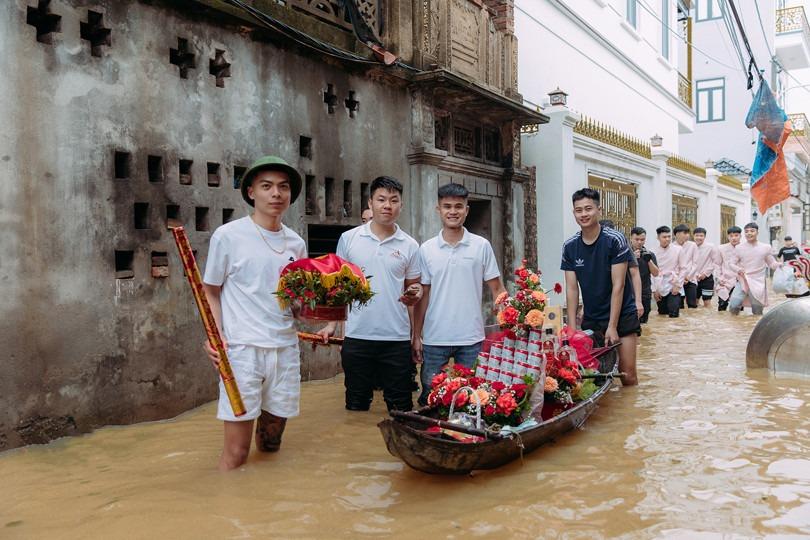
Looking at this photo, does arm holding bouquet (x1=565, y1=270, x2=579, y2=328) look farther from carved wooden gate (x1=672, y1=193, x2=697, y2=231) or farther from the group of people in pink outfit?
carved wooden gate (x1=672, y1=193, x2=697, y2=231)

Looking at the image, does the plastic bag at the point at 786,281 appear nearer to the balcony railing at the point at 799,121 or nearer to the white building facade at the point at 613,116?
the white building facade at the point at 613,116

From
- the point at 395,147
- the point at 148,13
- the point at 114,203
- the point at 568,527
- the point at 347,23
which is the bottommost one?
the point at 568,527

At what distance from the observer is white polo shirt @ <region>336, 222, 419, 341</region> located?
208 inches

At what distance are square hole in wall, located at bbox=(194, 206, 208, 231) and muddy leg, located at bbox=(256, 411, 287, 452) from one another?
2.57m

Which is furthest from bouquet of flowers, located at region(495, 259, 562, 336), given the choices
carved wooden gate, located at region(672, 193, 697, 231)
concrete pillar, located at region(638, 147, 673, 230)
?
carved wooden gate, located at region(672, 193, 697, 231)

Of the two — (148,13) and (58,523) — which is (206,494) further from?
(148,13)

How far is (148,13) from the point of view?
229 inches

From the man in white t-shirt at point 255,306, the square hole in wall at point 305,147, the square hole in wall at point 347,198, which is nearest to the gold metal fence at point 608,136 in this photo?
the square hole in wall at point 347,198

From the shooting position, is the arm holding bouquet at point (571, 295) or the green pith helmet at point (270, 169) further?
the arm holding bouquet at point (571, 295)

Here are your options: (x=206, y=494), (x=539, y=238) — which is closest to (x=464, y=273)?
(x=206, y=494)

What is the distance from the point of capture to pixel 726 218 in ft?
81.4

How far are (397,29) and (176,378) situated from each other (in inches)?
216

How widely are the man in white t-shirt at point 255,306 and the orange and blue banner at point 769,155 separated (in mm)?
11458

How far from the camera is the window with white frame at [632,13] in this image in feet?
62.0
